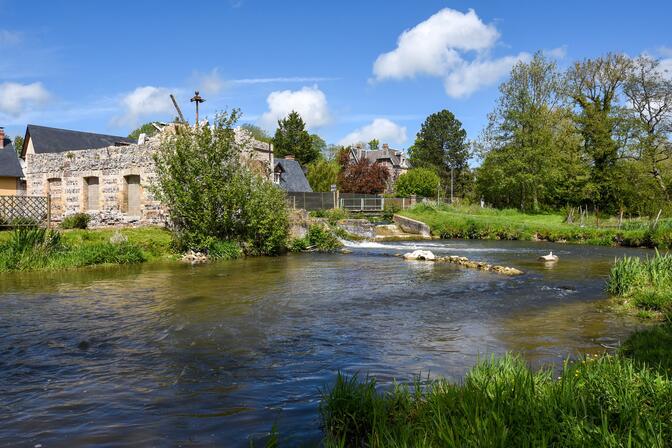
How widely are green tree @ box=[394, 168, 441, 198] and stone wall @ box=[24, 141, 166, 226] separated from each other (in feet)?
126

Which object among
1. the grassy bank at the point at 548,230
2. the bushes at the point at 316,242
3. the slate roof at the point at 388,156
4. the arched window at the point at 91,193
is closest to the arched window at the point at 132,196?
the arched window at the point at 91,193

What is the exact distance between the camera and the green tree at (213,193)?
1914 centimetres

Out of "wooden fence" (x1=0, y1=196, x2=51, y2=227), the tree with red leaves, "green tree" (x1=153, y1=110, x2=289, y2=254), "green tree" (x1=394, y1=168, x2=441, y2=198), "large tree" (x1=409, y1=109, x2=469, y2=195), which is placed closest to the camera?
"wooden fence" (x1=0, y1=196, x2=51, y2=227)

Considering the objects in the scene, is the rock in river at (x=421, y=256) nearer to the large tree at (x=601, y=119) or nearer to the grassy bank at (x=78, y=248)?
the grassy bank at (x=78, y=248)

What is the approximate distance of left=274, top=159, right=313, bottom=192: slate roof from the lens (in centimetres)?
4331

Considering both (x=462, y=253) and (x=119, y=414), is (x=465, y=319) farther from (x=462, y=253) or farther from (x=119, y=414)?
Result: (x=462, y=253)

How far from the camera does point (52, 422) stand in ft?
15.2

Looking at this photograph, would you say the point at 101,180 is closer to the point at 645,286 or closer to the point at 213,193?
the point at 213,193

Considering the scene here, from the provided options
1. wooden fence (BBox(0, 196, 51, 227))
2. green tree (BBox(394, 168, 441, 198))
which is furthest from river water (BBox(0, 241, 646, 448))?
green tree (BBox(394, 168, 441, 198))

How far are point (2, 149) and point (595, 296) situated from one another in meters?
40.3

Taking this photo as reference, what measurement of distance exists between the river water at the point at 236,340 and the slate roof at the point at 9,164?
24.5 metres

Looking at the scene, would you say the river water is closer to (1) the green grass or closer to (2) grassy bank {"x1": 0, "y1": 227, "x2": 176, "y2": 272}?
(1) the green grass

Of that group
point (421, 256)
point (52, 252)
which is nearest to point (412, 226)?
point (421, 256)

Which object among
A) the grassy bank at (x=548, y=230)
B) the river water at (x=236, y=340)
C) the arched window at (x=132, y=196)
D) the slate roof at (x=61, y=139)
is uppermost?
the slate roof at (x=61, y=139)
